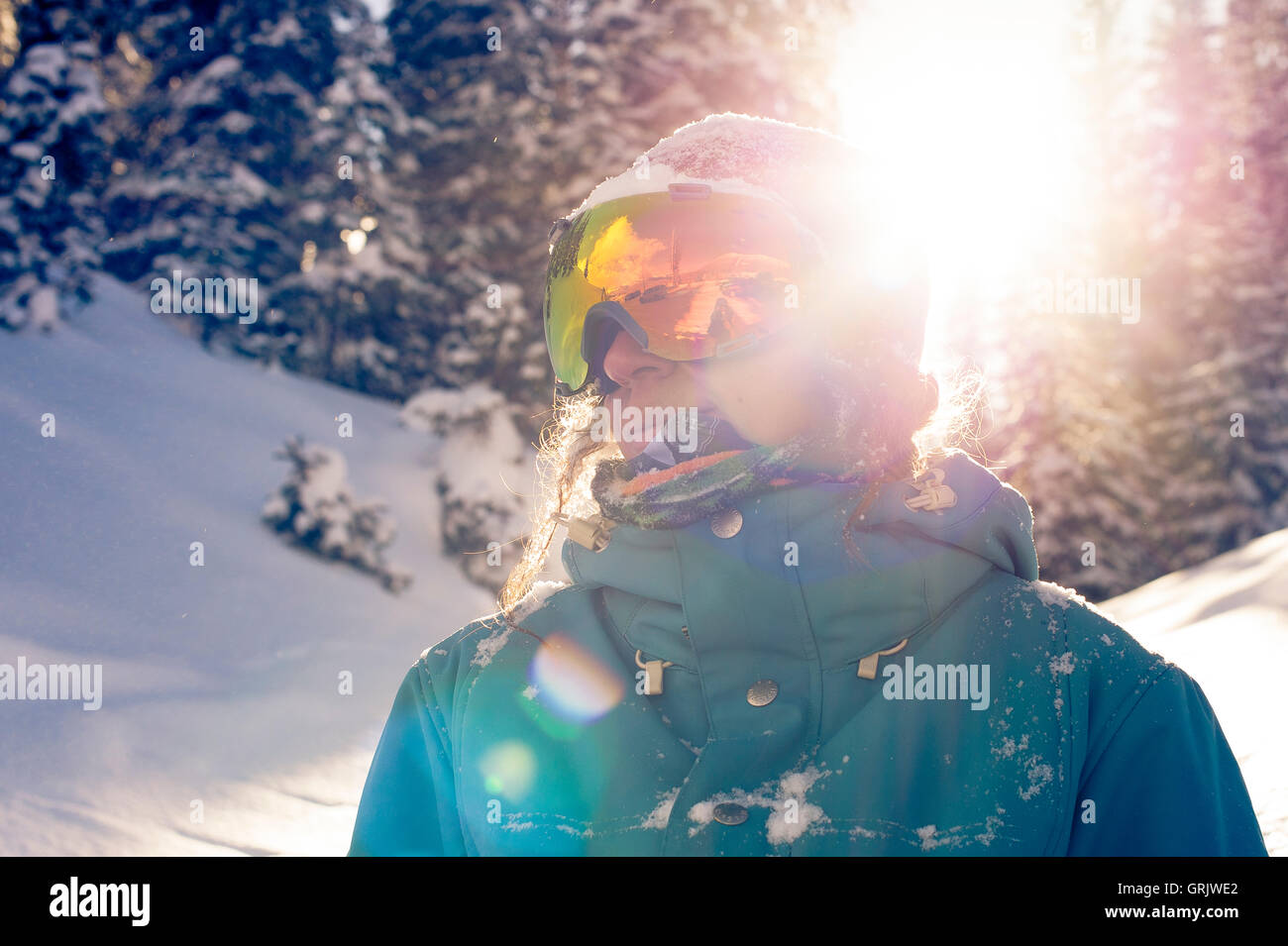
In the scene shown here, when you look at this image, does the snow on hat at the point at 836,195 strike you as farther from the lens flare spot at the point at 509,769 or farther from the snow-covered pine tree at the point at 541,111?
the snow-covered pine tree at the point at 541,111

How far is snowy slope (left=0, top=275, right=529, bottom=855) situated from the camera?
18.5 feet

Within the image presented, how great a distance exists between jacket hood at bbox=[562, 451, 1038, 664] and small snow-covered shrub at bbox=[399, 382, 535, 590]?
529 inches

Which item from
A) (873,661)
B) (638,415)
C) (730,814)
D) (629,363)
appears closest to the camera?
(730,814)

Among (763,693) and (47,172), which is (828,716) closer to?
(763,693)

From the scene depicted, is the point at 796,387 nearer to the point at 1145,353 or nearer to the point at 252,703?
the point at 252,703

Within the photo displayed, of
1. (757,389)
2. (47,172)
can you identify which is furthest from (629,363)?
(47,172)

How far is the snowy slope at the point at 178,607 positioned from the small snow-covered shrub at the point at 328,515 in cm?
31

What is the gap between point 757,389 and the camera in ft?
6.41

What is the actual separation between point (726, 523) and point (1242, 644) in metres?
5.49

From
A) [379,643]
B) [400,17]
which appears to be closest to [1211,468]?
[379,643]

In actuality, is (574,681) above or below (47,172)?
below

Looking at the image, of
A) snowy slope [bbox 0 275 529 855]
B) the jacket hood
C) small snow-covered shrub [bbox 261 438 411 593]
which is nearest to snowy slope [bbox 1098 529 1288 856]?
the jacket hood

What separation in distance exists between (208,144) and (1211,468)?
22.6 metres

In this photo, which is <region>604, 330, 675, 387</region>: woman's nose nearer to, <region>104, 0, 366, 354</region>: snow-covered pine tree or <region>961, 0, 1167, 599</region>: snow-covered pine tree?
<region>961, 0, 1167, 599</region>: snow-covered pine tree
